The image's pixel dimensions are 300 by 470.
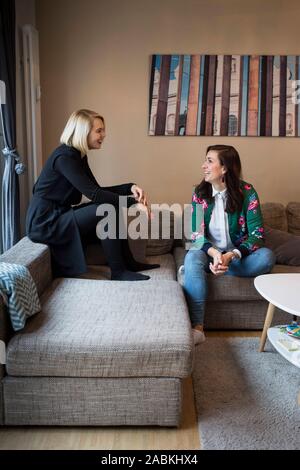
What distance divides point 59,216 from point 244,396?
1.37m

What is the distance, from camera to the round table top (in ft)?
6.35

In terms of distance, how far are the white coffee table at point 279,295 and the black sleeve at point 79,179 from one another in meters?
0.95

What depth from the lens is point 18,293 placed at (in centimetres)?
180

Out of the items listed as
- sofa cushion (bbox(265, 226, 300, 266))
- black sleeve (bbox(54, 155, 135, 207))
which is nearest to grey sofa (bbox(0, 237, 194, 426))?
black sleeve (bbox(54, 155, 135, 207))

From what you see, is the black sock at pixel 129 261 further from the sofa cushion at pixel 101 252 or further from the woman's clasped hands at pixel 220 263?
the woman's clasped hands at pixel 220 263

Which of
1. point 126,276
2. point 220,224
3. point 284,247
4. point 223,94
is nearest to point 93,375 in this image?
point 126,276

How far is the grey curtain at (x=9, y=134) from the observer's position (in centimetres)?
271

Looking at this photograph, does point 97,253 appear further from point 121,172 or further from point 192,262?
point 121,172

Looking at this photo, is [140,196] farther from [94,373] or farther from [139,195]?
[94,373]

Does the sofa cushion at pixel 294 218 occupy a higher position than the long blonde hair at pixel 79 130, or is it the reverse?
the long blonde hair at pixel 79 130

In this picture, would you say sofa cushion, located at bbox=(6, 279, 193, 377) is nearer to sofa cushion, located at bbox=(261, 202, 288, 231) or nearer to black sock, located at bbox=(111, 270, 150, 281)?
black sock, located at bbox=(111, 270, 150, 281)

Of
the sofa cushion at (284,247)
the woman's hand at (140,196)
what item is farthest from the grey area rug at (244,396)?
the woman's hand at (140,196)

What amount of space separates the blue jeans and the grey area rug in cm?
22

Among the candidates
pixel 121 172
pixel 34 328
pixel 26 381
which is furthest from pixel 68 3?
pixel 26 381
